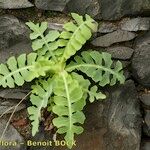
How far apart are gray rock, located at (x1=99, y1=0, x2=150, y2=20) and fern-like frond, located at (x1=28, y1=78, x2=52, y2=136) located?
34.4 inches

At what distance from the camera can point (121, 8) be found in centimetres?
382

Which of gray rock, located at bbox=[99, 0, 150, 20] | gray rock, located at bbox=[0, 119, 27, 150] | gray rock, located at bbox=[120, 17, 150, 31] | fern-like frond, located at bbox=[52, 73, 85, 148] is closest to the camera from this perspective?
fern-like frond, located at bbox=[52, 73, 85, 148]

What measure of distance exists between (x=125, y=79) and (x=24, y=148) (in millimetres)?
1277

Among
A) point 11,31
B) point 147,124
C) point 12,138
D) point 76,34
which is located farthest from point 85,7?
point 12,138

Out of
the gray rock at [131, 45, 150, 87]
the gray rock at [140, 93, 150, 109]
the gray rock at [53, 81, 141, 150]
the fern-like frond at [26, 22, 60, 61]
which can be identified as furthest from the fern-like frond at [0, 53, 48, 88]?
the gray rock at [140, 93, 150, 109]

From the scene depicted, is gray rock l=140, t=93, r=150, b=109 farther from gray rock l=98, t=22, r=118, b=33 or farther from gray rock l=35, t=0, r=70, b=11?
gray rock l=35, t=0, r=70, b=11

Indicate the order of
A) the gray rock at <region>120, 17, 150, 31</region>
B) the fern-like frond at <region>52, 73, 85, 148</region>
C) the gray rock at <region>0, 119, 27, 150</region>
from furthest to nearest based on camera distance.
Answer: the gray rock at <region>0, 119, 27, 150</region> < the gray rock at <region>120, 17, 150, 31</region> < the fern-like frond at <region>52, 73, 85, 148</region>

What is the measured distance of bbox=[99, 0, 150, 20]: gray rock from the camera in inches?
149

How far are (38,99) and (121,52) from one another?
0.98m

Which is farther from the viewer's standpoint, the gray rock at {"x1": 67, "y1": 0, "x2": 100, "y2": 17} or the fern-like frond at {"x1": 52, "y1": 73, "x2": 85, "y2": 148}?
the gray rock at {"x1": 67, "y1": 0, "x2": 100, "y2": 17}

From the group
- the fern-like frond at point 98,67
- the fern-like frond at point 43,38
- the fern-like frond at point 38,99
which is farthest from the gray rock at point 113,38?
the fern-like frond at point 38,99

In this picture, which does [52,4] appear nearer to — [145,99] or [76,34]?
[76,34]

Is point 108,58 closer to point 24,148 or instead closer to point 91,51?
point 91,51

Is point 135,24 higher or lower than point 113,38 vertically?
higher
